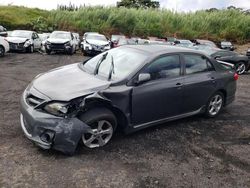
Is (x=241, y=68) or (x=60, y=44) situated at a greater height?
(x=60, y=44)

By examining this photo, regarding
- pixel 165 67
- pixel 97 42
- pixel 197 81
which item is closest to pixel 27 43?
pixel 97 42

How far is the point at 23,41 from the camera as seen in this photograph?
66.3 ft

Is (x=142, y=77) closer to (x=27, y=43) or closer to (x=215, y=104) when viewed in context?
(x=215, y=104)

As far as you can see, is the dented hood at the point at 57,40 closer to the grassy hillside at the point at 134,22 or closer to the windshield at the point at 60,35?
the windshield at the point at 60,35

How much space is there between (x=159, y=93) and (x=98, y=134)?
134cm

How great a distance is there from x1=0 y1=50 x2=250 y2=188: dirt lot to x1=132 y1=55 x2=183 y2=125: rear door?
0.40m

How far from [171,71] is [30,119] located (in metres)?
2.65

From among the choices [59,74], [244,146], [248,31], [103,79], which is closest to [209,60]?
[244,146]

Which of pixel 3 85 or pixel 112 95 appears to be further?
pixel 3 85

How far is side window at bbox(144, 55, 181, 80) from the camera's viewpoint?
6120 millimetres

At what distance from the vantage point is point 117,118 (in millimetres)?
5750

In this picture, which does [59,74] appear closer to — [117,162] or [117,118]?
[117,118]

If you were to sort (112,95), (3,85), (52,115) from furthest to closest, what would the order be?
1. (3,85)
2. (112,95)
3. (52,115)

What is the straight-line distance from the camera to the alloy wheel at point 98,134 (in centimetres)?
539
